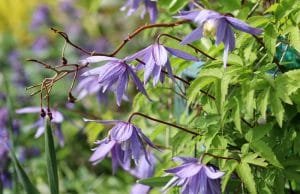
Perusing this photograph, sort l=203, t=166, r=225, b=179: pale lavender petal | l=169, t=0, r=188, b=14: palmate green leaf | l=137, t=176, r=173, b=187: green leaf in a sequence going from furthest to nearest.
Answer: l=169, t=0, r=188, b=14: palmate green leaf
l=137, t=176, r=173, b=187: green leaf
l=203, t=166, r=225, b=179: pale lavender petal

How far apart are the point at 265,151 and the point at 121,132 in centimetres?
31

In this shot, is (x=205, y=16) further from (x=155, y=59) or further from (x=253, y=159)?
(x=253, y=159)

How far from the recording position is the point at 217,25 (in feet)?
4.57

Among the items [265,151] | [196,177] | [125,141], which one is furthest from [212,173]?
[125,141]

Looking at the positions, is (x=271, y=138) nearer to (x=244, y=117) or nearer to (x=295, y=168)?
(x=295, y=168)

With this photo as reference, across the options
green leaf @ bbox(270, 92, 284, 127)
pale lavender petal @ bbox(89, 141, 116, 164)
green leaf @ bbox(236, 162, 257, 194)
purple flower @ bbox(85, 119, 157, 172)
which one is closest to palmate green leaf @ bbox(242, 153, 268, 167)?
green leaf @ bbox(236, 162, 257, 194)

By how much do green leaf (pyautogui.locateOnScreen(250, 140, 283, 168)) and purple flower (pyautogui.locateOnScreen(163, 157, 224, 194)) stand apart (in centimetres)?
11

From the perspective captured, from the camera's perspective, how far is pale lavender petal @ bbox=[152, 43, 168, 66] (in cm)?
150

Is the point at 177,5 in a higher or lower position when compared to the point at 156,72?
higher

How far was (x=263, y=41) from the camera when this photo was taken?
5.48ft

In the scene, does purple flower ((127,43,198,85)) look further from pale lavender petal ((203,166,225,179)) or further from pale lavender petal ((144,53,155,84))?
pale lavender petal ((203,166,225,179))

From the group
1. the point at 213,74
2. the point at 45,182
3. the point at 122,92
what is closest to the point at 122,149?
the point at 122,92

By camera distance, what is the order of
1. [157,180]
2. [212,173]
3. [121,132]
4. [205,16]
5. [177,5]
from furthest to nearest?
[177,5] < [157,180] < [121,132] < [212,173] < [205,16]

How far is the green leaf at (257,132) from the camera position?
1597 mm
